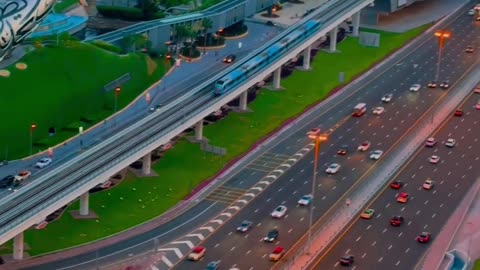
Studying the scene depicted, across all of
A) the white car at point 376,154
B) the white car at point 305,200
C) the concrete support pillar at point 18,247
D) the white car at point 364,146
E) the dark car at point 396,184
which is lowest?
the white car at point 364,146

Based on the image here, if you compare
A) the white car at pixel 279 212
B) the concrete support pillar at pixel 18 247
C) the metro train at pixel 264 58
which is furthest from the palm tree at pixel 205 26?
the concrete support pillar at pixel 18 247

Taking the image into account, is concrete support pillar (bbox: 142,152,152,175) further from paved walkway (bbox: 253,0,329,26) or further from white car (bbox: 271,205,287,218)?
paved walkway (bbox: 253,0,329,26)

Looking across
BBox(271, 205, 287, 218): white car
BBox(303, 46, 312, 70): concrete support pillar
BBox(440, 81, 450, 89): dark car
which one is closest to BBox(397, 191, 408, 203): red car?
BBox(271, 205, 287, 218): white car

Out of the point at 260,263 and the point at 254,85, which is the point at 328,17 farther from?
the point at 260,263

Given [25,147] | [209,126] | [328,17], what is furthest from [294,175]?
[328,17]

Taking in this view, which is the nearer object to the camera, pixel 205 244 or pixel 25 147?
pixel 205 244

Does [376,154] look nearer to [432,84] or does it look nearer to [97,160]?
[432,84]

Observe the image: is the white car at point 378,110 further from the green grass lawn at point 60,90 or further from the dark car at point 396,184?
the green grass lawn at point 60,90
